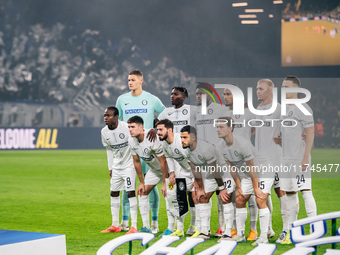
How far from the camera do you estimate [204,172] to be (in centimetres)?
603

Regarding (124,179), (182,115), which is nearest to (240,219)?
(182,115)

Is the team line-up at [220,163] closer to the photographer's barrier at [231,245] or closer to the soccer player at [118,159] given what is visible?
the soccer player at [118,159]

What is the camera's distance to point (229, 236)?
19.1 ft

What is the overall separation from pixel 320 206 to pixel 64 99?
21.7 metres

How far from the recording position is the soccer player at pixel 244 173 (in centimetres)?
555

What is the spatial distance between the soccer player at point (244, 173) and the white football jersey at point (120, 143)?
4.83 ft

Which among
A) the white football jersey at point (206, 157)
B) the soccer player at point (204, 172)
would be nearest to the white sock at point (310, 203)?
the soccer player at point (204, 172)

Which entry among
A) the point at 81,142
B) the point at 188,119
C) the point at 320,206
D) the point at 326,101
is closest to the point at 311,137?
the point at 188,119

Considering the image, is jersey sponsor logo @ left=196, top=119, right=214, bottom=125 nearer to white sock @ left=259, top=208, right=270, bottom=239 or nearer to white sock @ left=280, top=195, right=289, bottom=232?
white sock @ left=280, top=195, right=289, bottom=232

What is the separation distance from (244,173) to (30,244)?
236cm

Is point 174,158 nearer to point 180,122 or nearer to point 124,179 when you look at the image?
point 180,122

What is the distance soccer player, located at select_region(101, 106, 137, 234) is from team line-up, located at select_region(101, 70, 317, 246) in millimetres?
13

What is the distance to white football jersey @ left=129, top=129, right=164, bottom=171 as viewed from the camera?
629 cm

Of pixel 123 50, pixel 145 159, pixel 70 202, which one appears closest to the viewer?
pixel 145 159
